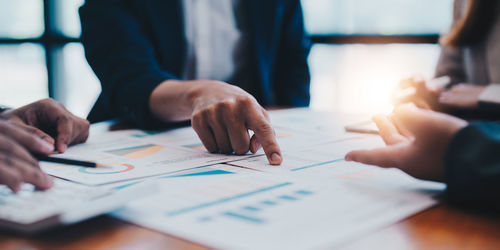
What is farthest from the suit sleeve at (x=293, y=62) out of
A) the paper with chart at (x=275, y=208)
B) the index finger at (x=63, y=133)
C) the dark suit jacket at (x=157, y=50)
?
the paper with chart at (x=275, y=208)

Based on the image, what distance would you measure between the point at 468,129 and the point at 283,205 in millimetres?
223

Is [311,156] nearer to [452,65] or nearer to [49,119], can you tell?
[49,119]

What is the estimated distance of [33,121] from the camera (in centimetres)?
80

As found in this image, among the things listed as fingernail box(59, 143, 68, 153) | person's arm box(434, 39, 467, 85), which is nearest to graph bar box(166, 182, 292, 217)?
fingernail box(59, 143, 68, 153)

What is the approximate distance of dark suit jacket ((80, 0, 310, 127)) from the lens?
3.49ft

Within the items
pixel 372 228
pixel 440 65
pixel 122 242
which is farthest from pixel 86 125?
pixel 440 65

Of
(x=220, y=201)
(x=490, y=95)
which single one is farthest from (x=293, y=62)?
(x=220, y=201)

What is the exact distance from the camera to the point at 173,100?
0.93 meters

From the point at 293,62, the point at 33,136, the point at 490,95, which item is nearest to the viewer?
the point at 33,136

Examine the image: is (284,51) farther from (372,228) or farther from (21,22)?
(21,22)

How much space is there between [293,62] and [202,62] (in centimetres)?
38

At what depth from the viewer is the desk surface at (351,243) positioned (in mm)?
366

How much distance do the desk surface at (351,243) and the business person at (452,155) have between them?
0.04 meters

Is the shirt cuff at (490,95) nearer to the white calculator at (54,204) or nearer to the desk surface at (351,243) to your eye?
the desk surface at (351,243)
